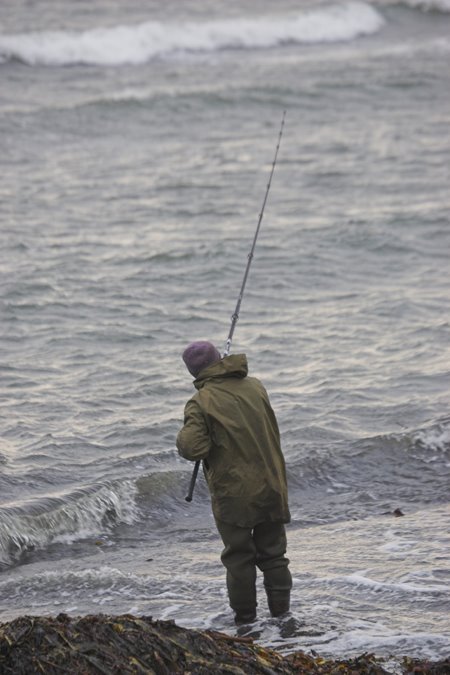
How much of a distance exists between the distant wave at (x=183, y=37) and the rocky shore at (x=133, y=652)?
898 inches

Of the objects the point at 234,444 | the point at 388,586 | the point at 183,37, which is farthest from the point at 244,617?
the point at 183,37

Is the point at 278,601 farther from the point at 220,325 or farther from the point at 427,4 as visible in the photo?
the point at 427,4

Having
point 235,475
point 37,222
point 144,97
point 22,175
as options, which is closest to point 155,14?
point 144,97

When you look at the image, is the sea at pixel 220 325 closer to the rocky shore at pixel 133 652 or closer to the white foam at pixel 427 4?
the rocky shore at pixel 133 652

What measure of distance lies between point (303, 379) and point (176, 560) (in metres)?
3.59

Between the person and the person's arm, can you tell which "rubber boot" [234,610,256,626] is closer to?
the person

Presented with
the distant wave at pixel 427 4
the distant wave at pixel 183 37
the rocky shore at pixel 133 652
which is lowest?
the rocky shore at pixel 133 652

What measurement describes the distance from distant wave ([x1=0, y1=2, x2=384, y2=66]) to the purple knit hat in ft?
71.8

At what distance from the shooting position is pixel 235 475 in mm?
5848

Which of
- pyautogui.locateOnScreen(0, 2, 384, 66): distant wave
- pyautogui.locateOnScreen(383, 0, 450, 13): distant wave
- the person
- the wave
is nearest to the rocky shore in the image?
the person

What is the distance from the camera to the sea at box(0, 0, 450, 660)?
22.7 feet

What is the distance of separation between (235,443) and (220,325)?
245 inches

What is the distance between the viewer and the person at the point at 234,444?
A: 19.0 feet

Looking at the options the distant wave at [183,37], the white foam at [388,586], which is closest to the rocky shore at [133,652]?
the white foam at [388,586]
